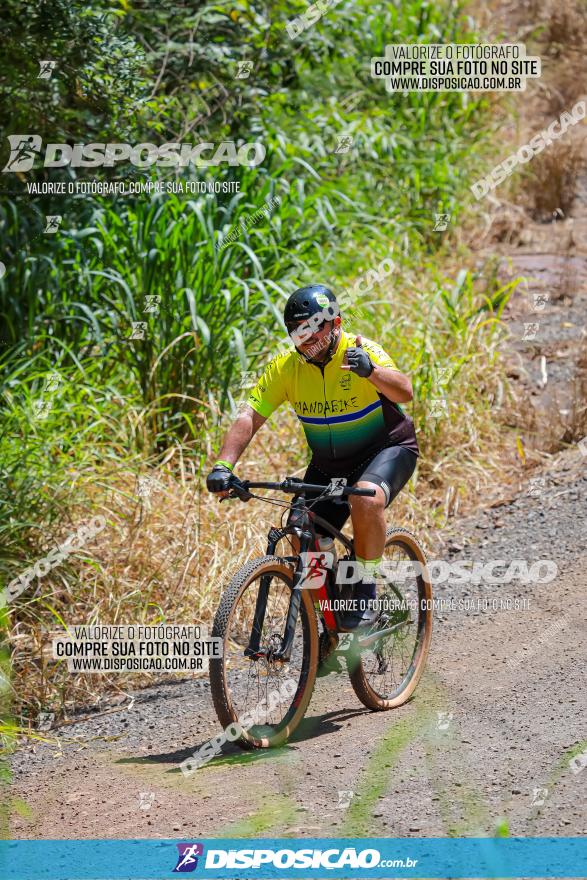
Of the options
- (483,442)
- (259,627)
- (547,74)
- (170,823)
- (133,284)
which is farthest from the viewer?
(547,74)

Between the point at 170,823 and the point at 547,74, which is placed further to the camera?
the point at 547,74

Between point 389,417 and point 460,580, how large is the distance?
7.69ft

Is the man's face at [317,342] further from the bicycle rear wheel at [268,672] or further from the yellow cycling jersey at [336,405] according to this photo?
the bicycle rear wheel at [268,672]

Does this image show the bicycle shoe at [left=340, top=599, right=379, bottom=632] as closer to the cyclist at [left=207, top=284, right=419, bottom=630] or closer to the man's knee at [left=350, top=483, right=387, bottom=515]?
the cyclist at [left=207, top=284, right=419, bottom=630]

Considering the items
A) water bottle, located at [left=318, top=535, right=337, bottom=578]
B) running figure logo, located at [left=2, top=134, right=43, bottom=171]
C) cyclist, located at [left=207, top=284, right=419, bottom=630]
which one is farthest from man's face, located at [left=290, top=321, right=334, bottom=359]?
running figure logo, located at [left=2, top=134, right=43, bottom=171]

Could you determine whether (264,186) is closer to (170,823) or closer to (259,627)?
(259,627)

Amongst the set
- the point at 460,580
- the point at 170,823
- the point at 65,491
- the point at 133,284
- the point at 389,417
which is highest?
the point at 133,284

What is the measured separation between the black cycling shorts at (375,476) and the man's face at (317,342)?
0.55m

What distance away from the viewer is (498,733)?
5.06m

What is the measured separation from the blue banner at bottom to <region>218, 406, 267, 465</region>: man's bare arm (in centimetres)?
161

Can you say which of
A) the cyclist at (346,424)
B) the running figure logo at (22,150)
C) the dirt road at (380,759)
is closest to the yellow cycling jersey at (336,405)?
the cyclist at (346,424)

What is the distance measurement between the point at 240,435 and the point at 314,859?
188 centimetres

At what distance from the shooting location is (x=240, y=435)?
16.9 feet

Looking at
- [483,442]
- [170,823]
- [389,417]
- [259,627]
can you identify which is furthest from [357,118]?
[170,823]
